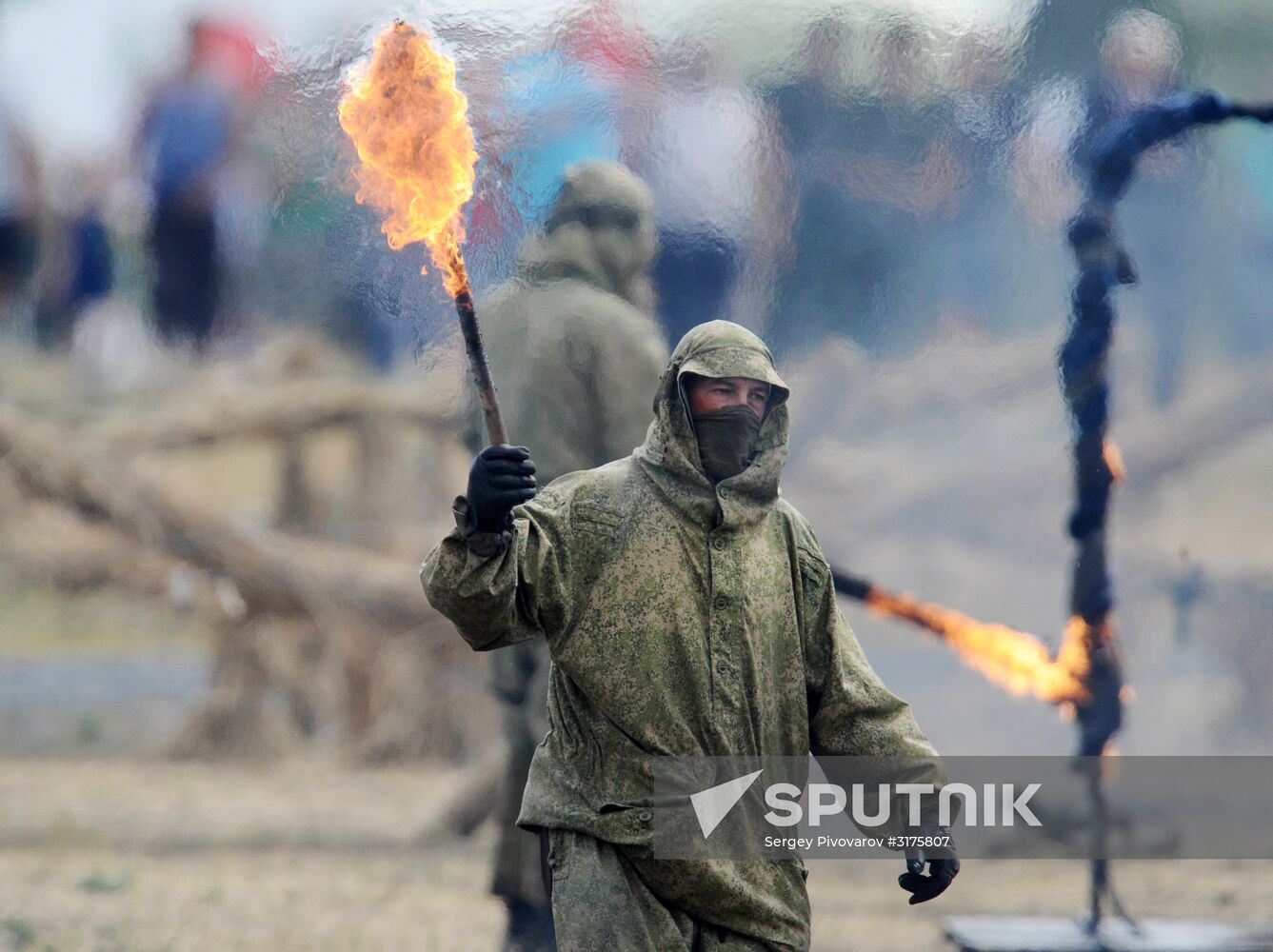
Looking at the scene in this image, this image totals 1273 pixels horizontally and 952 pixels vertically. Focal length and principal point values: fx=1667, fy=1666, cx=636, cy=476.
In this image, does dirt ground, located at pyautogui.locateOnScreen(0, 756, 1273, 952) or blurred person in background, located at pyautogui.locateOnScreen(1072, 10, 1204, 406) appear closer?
dirt ground, located at pyautogui.locateOnScreen(0, 756, 1273, 952)

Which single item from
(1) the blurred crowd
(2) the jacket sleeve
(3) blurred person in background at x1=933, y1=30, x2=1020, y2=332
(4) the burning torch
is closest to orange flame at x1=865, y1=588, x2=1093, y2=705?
(1) the blurred crowd

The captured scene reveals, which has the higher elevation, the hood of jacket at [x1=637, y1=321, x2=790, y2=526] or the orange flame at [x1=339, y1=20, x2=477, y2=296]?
the orange flame at [x1=339, y1=20, x2=477, y2=296]

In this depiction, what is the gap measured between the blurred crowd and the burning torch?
3.55m

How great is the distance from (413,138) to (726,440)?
0.93 meters

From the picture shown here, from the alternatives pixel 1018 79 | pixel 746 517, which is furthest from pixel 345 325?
pixel 746 517

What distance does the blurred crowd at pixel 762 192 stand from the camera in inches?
288

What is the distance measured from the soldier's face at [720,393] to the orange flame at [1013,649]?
154 inches

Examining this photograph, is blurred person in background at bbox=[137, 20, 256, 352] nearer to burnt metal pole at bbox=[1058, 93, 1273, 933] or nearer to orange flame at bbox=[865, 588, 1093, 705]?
orange flame at bbox=[865, 588, 1093, 705]

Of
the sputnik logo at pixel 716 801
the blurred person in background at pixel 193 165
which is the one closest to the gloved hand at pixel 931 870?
the sputnik logo at pixel 716 801

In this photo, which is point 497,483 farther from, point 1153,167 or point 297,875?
point 1153,167

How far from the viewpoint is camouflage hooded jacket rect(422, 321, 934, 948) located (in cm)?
344

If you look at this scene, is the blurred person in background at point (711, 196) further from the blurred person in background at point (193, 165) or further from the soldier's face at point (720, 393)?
the soldier's face at point (720, 393)

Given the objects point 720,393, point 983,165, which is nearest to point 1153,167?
point 983,165

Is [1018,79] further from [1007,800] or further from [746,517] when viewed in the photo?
[746,517]
